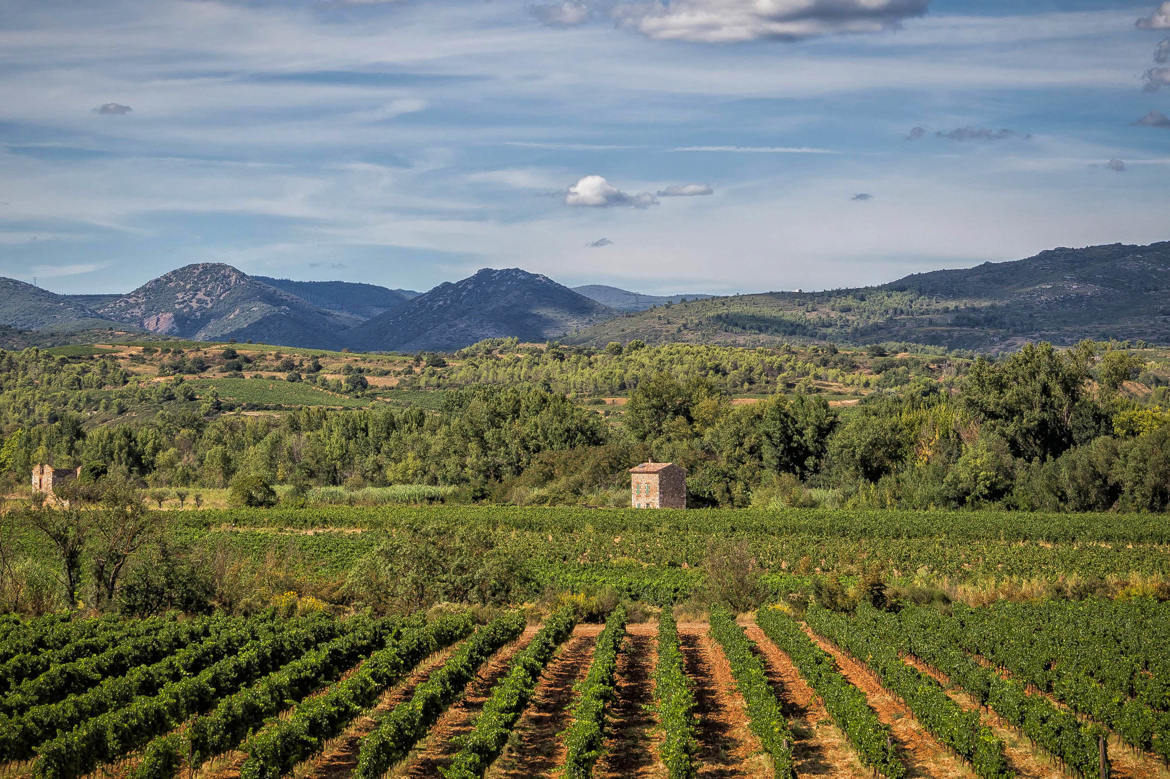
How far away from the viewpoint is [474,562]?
4806 cm

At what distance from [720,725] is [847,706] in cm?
325

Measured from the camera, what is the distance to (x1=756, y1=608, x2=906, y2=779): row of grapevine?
20.0 meters

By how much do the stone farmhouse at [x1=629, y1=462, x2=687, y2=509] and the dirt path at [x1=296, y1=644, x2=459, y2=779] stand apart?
5551 centimetres

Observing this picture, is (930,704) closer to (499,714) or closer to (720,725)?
(720,725)

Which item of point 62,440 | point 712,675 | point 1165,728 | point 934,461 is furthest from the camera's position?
point 62,440

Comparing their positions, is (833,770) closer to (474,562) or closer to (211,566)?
(474,562)

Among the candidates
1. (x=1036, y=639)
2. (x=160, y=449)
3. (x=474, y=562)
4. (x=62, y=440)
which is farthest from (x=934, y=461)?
(x=62, y=440)

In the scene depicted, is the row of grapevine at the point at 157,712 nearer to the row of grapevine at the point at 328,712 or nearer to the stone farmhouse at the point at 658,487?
the row of grapevine at the point at 328,712

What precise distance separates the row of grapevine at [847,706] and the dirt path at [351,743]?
10.2m

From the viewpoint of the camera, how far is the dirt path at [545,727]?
21.1 meters

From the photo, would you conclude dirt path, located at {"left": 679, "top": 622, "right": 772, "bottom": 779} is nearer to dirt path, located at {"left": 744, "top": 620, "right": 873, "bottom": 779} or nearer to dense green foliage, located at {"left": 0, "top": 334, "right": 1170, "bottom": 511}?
dirt path, located at {"left": 744, "top": 620, "right": 873, "bottom": 779}

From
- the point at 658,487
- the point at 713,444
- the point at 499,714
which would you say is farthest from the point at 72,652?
the point at 713,444

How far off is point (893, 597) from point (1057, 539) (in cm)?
2559

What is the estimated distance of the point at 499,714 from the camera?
2220 cm
